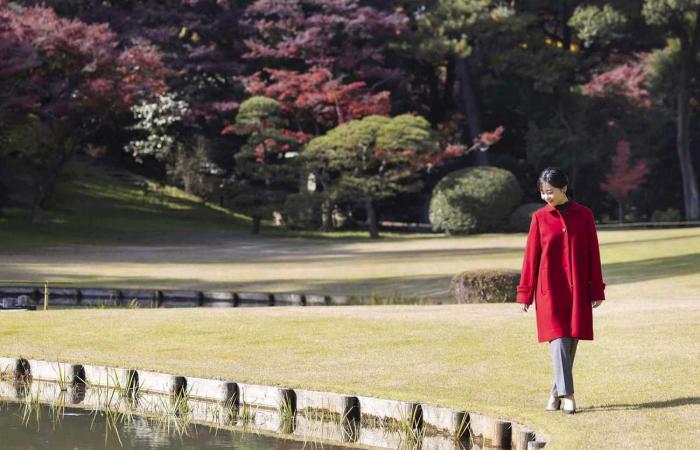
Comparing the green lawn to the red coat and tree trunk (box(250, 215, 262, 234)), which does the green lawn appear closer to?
the red coat

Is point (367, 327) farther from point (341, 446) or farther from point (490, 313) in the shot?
point (341, 446)

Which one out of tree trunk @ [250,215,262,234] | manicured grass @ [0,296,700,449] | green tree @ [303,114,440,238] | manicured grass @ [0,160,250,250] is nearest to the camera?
manicured grass @ [0,296,700,449]

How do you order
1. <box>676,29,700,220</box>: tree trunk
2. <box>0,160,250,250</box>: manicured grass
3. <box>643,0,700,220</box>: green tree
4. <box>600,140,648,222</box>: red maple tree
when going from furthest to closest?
<box>600,140,648,222</box>: red maple tree, <box>676,29,700,220</box>: tree trunk, <box>643,0,700,220</box>: green tree, <box>0,160,250,250</box>: manicured grass

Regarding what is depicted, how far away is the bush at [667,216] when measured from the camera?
153 feet

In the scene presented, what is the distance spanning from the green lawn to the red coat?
0.70 metres

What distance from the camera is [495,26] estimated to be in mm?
44688

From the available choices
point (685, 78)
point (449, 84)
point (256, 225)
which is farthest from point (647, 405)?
point (449, 84)

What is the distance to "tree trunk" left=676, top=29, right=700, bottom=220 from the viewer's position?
146ft

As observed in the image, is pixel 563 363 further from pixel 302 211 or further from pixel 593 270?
pixel 302 211

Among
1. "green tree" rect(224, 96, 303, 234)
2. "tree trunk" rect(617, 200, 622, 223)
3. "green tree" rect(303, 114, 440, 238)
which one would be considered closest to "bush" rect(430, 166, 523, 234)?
"green tree" rect(303, 114, 440, 238)

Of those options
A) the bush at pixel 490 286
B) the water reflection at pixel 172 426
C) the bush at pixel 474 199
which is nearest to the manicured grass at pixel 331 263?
the bush at pixel 490 286

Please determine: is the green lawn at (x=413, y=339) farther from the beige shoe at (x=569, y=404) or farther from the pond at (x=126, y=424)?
the pond at (x=126, y=424)

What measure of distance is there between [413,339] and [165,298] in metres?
8.47

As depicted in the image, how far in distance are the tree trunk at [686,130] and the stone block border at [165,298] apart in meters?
26.2
